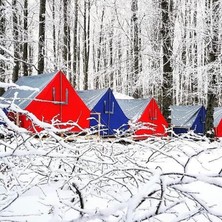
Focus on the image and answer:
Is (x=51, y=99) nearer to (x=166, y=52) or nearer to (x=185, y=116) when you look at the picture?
(x=166, y=52)

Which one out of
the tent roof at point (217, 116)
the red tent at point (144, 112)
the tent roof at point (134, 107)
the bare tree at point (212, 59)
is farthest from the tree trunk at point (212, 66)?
the tent roof at point (217, 116)

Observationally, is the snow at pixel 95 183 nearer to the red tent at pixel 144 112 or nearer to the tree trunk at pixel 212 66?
the tree trunk at pixel 212 66

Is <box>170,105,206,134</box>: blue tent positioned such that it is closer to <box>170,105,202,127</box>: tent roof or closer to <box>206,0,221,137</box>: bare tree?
<box>170,105,202,127</box>: tent roof

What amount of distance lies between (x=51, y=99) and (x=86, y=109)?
140 centimetres

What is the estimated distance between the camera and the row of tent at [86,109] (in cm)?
829

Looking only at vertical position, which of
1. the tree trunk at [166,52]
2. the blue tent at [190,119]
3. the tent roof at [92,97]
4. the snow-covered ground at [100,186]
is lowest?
the blue tent at [190,119]

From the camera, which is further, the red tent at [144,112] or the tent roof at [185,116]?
the tent roof at [185,116]

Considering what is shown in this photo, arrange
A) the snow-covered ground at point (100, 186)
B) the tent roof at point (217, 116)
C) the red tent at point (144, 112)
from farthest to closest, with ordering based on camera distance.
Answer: the tent roof at point (217, 116), the red tent at point (144, 112), the snow-covered ground at point (100, 186)

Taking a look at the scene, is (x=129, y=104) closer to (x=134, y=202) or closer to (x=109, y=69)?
(x=109, y=69)

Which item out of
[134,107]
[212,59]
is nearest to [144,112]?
[134,107]

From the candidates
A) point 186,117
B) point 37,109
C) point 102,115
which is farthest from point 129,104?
point 37,109

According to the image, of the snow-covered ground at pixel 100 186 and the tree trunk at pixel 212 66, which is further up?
the tree trunk at pixel 212 66

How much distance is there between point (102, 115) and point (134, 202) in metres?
9.81

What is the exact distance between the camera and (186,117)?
14.3 m
